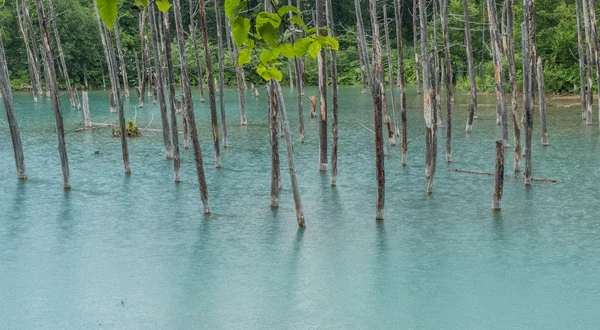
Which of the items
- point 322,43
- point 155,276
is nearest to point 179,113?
point 155,276

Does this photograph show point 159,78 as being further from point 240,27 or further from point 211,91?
point 240,27

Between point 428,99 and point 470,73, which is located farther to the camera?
point 470,73

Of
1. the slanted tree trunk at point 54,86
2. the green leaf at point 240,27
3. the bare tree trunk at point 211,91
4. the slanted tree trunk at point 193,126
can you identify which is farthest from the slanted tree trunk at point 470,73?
the green leaf at point 240,27

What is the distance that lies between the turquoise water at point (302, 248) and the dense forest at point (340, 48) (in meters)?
14.1

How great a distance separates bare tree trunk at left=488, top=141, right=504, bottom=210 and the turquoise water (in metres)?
0.25

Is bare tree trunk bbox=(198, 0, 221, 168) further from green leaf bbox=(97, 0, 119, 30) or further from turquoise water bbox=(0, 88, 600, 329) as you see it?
green leaf bbox=(97, 0, 119, 30)

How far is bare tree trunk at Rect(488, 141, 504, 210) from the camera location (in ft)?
38.5

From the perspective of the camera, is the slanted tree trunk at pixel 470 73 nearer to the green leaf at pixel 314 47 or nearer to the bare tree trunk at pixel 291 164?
the bare tree trunk at pixel 291 164

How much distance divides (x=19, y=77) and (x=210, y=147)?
31834 mm

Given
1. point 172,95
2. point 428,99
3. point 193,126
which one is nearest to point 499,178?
point 428,99

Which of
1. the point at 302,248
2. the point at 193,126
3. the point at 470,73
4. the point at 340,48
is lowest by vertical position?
the point at 302,248

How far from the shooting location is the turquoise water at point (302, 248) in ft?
27.4

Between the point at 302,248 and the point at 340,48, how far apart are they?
130 feet

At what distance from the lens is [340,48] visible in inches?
1937
